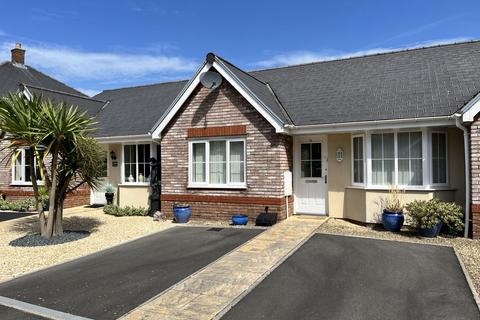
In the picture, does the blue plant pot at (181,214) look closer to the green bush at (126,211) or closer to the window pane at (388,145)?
the green bush at (126,211)

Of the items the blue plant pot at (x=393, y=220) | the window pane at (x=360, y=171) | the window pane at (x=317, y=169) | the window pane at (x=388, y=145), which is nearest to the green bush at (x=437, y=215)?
the blue plant pot at (x=393, y=220)

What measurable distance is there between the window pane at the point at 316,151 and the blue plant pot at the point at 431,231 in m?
3.94

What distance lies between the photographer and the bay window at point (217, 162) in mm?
11703

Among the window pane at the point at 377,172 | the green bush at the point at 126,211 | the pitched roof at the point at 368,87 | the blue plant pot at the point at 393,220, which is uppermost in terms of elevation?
the pitched roof at the point at 368,87

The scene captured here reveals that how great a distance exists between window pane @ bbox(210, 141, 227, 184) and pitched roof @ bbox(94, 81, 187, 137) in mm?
3563

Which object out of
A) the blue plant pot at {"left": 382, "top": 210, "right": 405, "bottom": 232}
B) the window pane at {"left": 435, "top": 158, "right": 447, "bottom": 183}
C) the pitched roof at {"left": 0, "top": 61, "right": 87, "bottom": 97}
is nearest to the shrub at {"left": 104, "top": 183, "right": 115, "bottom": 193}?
the pitched roof at {"left": 0, "top": 61, "right": 87, "bottom": 97}

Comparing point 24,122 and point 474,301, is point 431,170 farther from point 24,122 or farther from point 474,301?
point 24,122

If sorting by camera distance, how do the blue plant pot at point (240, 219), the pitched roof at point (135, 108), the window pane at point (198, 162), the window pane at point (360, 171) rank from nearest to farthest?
1. the window pane at point (360, 171)
2. the blue plant pot at point (240, 219)
3. the window pane at point (198, 162)
4. the pitched roof at point (135, 108)

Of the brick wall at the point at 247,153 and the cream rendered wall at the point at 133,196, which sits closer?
the brick wall at the point at 247,153

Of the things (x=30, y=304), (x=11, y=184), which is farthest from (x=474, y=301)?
(x=11, y=184)

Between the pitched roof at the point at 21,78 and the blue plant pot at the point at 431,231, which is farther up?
the pitched roof at the point at 21,78

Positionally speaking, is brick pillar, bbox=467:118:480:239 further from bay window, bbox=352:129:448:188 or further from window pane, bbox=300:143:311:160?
window pane, bbox=300:143:311:160

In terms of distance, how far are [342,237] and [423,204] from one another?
7.12 ft

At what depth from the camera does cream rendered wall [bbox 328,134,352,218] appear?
1146 centimetres
